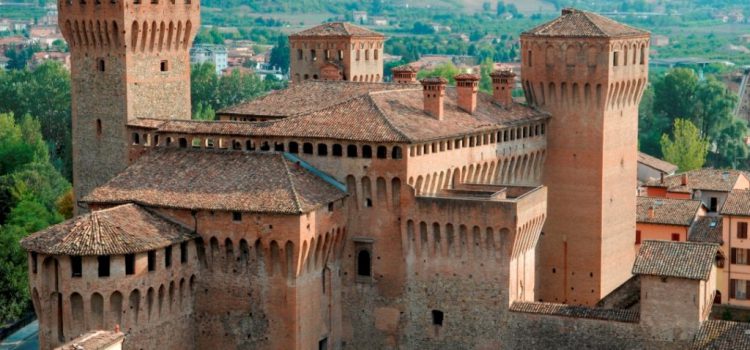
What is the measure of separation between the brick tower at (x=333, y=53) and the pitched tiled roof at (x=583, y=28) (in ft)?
33.6

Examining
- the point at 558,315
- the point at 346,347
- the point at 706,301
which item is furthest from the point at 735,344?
the point at 346,347

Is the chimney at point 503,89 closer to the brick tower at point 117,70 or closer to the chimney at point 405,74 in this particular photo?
the chimney at point 405,74

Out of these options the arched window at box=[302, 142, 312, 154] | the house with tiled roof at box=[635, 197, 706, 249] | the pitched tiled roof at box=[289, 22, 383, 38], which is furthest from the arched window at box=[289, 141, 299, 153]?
the house with tiled roof at box=[635, 197, 706, 249]

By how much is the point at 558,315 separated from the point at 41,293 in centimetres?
1405

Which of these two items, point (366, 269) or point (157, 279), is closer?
point (157, 279)

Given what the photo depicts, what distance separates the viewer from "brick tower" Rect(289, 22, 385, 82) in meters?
61.1

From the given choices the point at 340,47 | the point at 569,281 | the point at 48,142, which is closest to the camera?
the point at 569,281

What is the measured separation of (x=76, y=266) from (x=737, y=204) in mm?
23105

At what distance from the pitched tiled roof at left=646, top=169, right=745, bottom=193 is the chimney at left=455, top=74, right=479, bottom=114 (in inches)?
576

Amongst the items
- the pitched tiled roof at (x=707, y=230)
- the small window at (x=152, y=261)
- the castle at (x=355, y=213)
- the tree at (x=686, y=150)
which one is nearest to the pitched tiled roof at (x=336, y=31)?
the castle at (x=355, y=213)

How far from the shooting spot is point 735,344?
41375 mm

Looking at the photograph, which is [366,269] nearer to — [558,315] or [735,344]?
[558,315]

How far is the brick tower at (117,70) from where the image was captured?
166 feet

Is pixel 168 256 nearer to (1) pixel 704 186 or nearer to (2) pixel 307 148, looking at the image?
(2) pixel 307 148
